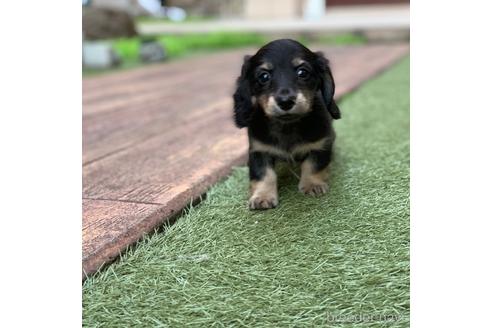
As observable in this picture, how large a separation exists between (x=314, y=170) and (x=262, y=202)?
27 cm

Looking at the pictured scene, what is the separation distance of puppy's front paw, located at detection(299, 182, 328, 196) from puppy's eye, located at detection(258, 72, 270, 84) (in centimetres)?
39

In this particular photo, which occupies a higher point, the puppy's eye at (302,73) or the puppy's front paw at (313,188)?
the puppy's eye at (302,73)

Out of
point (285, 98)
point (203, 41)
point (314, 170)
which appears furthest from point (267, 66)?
point (203, 41)

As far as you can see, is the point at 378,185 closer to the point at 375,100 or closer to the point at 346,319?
the point at 346,319

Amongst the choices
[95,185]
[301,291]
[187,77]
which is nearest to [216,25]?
[187,77]

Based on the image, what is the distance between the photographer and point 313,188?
6.37 feet

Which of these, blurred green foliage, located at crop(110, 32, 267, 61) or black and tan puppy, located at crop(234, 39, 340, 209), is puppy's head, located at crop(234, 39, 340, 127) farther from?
blurred green foliage, located at crop(110, 32, 267, 61)

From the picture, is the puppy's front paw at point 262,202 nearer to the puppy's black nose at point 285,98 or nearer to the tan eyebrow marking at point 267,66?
the puppy's black nose at point 285,98

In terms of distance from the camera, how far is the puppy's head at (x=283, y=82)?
68.7 inches

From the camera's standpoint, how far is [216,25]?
1096 centimetres

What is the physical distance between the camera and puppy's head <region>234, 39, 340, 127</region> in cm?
175

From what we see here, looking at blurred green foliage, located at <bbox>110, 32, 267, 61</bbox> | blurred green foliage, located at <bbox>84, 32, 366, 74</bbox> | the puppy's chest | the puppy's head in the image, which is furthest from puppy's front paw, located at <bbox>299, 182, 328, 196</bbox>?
blurred green foliage, located at <bbox>84, 32, 366, 74</bbox>

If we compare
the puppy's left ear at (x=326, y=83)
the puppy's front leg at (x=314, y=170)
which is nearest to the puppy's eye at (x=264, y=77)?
the puppy's left ear at (x=326, y=83)

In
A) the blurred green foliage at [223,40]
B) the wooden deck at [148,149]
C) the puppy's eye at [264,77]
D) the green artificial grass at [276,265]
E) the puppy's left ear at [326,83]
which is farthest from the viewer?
the blurred green foliage at [223,40]
